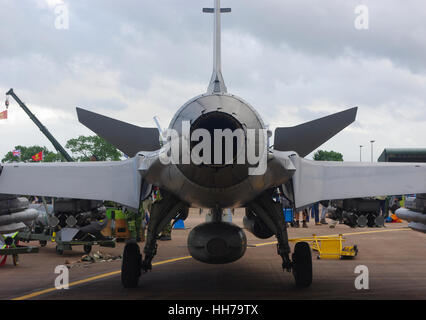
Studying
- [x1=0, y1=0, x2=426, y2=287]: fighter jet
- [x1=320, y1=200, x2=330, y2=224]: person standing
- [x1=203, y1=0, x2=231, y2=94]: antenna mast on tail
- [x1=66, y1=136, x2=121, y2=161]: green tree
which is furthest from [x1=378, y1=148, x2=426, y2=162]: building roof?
[x1=66, y1=136, x2=121, y2=161]: green tree

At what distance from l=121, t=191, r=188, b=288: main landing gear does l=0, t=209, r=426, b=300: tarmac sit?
0.97 ft

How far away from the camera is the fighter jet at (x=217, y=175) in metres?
5.37

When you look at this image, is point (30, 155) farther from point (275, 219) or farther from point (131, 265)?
point (275, 219)

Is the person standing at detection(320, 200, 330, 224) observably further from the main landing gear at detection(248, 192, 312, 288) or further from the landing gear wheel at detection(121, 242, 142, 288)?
the landing gear wheel at detection(121, 242, 142, 288)

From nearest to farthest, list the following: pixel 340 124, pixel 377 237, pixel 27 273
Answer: pixel 340 124
pixel 27 273
pixel 377 237

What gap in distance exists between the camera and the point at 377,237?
1822 cm

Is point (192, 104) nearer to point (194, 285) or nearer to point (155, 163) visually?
point (155, 163)

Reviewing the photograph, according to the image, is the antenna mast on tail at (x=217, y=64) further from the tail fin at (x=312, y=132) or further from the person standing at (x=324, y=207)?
the person standing at (x=324, y=207)

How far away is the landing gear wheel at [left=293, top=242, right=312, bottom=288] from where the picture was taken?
7.98 m

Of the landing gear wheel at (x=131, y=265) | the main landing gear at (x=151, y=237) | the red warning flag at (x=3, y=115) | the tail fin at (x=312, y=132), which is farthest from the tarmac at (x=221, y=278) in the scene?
the red warning flag at (x=3, y=115)

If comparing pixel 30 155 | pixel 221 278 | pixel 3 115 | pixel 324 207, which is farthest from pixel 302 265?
pixel 30 155

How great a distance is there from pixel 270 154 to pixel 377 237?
45.9ft

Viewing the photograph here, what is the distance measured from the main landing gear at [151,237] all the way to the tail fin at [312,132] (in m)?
2.15
